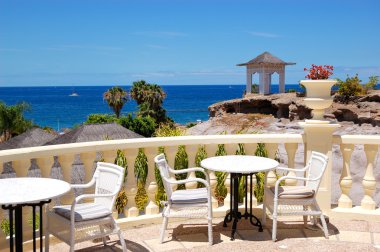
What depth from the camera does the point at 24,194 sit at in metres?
3.63

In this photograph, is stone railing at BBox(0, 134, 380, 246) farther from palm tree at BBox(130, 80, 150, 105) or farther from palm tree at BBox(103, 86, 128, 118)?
palm tree at BBox(103, 86, 128, 118)

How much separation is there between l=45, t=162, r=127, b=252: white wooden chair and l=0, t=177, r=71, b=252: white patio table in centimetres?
27

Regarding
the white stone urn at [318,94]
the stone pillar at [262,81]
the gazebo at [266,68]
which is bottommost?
the white stone urn at [318,94]

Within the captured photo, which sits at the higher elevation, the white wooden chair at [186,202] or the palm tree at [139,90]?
the palm tree at [139,90]

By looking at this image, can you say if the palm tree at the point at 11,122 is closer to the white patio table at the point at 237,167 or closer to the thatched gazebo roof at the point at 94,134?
the thatched gazebo roof at the point at 94,134

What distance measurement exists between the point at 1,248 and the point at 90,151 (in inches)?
54.7

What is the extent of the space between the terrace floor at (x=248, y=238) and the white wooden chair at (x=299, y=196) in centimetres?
22

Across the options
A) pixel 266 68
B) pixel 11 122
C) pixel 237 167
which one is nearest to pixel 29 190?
pixel 237 167

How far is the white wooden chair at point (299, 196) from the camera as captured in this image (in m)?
5.05

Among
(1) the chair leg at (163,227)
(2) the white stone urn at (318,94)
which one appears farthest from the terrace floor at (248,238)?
(2) the white stone urn at (318,94)

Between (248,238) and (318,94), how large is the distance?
2.10 m

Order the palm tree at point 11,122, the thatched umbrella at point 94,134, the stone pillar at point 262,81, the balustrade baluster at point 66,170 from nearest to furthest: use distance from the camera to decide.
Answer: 1. the balustrade baluster at point 66,170
2. the thatched umbrella at point 94,134
3. the palm tree at point 11,122
4. the stone pillar at point 262,81

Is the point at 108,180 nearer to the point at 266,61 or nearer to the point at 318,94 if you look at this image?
the point at 318,94

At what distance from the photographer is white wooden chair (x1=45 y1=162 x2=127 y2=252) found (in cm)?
408
